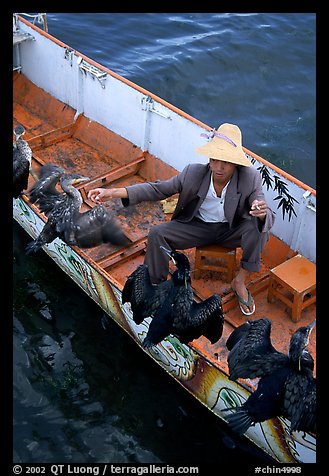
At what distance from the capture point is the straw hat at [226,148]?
6.10m

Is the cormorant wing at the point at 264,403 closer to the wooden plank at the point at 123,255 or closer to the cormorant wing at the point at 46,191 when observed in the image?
the wooden plank at the point at 123,255

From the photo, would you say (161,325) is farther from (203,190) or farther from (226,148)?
(226,148)

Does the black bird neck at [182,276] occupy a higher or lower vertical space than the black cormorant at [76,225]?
higher

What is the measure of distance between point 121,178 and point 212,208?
237 cm

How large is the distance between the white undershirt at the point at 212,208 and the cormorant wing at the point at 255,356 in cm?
129

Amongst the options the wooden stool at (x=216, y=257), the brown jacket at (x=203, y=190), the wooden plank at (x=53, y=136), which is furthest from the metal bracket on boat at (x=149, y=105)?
the wooden stool at (x=216, y=257)

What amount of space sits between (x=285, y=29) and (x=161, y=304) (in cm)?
1021

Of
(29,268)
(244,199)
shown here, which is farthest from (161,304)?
(29,268)

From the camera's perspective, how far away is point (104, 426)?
22.3 feet

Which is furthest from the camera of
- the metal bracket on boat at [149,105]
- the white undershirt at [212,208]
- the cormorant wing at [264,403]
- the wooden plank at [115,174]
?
the wooden plank at [115,174]

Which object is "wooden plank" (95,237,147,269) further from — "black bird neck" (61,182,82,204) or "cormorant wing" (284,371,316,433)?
"cormorant wing" (284,371,316,433)

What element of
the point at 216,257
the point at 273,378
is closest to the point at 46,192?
the point at 216,257

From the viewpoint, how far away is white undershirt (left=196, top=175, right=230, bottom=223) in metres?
6.51

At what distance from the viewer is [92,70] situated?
8750mm
